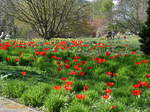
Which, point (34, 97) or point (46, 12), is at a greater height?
point (46, 12)

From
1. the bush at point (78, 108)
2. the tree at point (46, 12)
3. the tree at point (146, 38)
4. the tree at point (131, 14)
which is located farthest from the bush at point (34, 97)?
the tree at point (131, 14)

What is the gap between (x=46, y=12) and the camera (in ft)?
69.5

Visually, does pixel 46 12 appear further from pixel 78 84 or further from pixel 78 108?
pixel 78 108

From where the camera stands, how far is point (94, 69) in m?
6.13

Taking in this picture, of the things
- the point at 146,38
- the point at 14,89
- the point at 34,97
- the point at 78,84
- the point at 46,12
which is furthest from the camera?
the point at 46,12

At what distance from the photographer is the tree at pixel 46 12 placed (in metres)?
20.8

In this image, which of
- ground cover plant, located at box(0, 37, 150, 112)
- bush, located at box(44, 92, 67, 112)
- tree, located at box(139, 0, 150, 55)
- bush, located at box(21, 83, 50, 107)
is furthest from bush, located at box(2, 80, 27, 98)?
tree, located at box(139, 0, 150, 55)

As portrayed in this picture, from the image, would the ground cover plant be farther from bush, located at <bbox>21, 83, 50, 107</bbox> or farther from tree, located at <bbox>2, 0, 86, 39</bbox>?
tree, located at <bbox>2, 0, 86, 39</bbox>

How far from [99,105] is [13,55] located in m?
4.55

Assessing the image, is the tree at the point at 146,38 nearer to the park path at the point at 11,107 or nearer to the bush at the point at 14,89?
the bush at the point at 14,89

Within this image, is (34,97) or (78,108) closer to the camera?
(78,108)

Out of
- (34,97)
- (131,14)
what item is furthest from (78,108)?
(131,14)

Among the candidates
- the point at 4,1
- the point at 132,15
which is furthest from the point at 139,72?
the point at 132,15

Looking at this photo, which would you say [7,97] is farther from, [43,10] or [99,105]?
[43,10]
